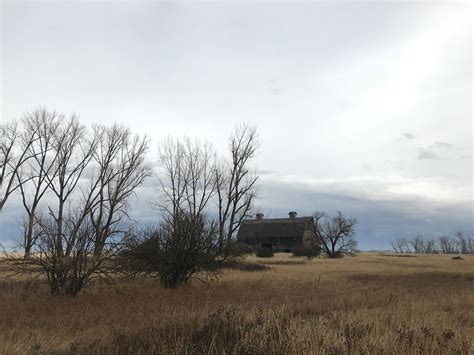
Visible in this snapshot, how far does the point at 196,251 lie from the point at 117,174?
2585cm

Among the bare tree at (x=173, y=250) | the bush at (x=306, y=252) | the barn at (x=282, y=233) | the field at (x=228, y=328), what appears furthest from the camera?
the barn at (x=282, y=233)

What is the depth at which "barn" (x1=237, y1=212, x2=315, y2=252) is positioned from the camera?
70500mm

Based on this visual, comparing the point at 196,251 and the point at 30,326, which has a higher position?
the point at 196,251

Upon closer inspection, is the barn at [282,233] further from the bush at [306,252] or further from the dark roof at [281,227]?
the bush at [306,252]

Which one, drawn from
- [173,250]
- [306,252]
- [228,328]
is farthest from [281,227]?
[228,328]

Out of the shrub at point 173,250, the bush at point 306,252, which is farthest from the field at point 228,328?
the bush at point 306,252

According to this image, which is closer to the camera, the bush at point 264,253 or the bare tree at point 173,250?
the bare tree at point 173,250

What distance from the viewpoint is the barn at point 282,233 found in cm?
7050

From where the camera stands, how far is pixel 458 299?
1179 centimetres

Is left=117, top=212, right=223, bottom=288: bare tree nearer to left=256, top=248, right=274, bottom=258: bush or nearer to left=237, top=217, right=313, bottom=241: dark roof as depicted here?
left=256, top=248, right=274, bottom=258: bush

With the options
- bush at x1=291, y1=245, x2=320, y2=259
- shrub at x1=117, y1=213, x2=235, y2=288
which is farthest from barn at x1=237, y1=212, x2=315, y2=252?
shrub at x1=117, y1=213, x2=235, y2=288

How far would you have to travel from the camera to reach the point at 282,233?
240 ft

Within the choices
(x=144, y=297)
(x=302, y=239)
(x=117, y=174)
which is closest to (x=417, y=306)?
(x=144, y=297)

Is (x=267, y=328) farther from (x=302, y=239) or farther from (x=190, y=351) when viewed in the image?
(x=302, y=239)
